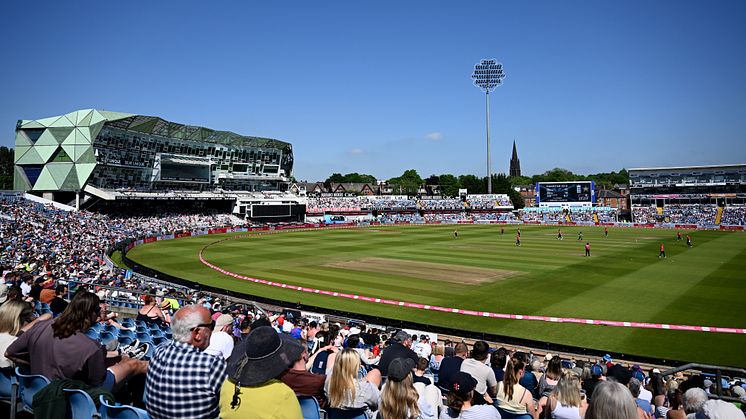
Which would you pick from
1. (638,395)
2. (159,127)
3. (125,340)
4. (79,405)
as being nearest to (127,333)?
(125,340)

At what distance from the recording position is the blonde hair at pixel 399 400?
14.6ft

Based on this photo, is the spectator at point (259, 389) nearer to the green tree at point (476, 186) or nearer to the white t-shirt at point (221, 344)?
the white t-shirt at point (221, 344)

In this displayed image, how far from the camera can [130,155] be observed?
7338 centimetres

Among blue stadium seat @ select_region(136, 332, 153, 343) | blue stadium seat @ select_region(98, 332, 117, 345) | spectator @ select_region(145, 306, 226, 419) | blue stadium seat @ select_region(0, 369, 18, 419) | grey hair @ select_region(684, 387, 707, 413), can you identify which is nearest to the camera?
spectator @ select_region(145, 306, 226, 419)

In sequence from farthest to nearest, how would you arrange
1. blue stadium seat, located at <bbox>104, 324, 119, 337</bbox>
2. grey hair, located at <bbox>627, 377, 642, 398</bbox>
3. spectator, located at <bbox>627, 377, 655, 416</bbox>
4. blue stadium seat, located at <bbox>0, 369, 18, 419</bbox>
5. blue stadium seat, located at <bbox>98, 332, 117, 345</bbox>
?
blue stadium seat, located at <bbox>104, 324, 119, 337</bbox> → blue stadium seat, located at <bbox>98, 332, 117, 345</bbox> → grey hair, located at <bbox>627, 377, 642, 398</bbox> → spectator, located at <bbox>627, 377, 655, 416</bbox> → blue stadium seat, located at <bbox>0, 369, 18, 419</bbox>

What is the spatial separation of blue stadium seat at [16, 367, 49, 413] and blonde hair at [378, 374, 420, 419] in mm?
3432

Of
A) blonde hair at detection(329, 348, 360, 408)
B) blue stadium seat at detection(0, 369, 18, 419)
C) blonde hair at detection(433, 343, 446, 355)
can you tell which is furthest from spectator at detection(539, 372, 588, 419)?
blonde hair at detection(433, 343, 446, 355)

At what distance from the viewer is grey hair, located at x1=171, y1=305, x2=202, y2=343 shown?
154 inches

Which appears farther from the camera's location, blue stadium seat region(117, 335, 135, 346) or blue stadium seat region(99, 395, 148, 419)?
blue stadium seat region(117, 335, 135, 346)

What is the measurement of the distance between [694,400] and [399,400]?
3.76m

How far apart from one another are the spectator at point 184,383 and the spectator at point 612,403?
111 inches

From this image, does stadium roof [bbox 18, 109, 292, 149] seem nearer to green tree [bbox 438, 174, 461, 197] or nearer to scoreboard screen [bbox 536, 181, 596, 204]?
scoreboard screen [bbox 536, 181, 596, 204]

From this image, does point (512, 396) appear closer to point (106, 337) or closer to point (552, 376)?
point (552, 376)

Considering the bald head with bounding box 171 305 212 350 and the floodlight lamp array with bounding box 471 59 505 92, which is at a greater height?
the floodlight lamp array with bounding box 471 59 505 92
